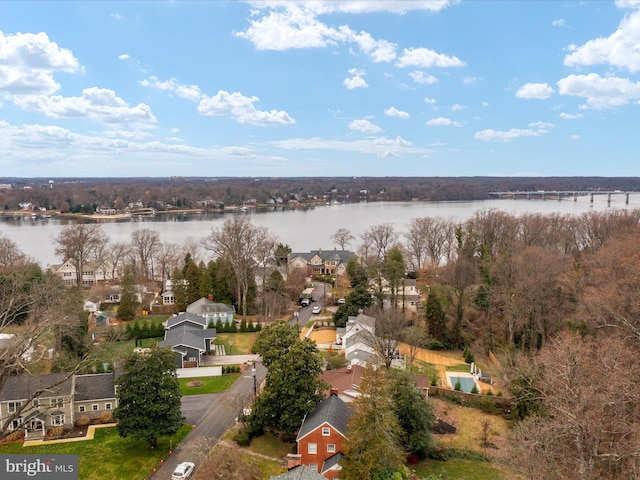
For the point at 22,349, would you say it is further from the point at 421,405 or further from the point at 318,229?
the point at 318,229

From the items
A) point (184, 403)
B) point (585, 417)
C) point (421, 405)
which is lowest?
point (184, 403)

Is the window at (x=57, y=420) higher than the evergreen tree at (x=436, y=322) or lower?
lower

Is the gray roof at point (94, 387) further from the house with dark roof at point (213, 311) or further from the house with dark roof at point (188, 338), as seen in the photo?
the house with dark roof at point (213, 311)

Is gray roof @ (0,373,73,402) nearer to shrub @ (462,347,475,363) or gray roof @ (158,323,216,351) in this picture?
gray roof @ (158,323,216,351)

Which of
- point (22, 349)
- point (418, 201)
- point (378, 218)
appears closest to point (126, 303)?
point (22, 349)

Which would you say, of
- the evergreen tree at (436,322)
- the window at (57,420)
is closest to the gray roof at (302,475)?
the window at (57,420)

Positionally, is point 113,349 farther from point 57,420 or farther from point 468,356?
point 468,356

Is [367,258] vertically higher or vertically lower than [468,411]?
higher

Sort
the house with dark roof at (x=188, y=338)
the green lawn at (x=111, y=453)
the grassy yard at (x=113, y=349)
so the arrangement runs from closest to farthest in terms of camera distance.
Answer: the green lawn at (x=111, y=453) < the house with dark roof at (x=188, y=338) < the grassy yard at (x=113, y=349)

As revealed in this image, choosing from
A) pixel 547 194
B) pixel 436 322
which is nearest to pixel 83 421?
pixel 436 322
